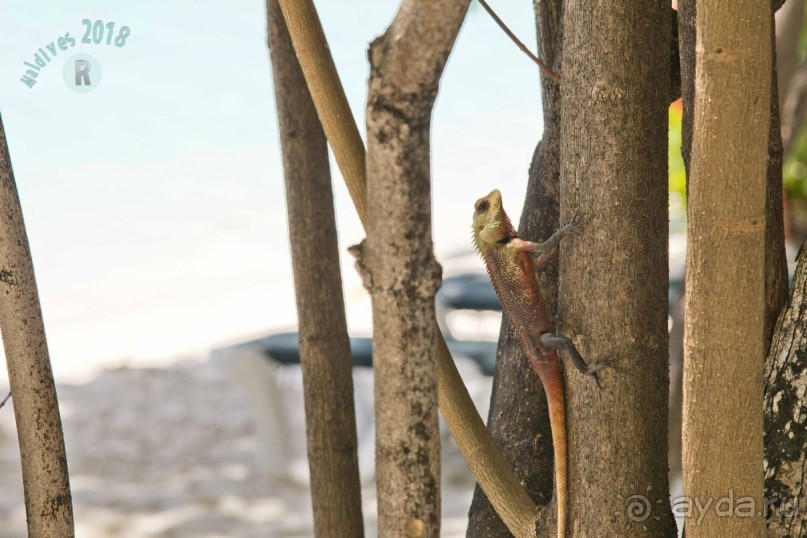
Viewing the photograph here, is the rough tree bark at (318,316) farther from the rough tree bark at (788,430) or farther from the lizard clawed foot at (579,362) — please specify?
the rough tree bark at (788,430)

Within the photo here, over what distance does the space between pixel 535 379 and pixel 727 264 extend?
0.65 meters

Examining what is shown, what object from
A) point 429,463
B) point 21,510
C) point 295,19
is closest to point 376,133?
point 429,463

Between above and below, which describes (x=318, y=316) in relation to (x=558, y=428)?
above

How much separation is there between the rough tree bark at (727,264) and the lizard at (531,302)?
0.25 metres

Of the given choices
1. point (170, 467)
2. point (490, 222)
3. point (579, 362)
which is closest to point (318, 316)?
point (490, 222)

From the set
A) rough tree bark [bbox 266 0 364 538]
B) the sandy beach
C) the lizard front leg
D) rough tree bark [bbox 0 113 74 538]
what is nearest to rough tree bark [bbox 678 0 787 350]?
the lizard front leg

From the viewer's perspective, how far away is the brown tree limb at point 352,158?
4.73 ft

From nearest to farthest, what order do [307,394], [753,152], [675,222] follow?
[753,152] → [307,394] → [675,222]

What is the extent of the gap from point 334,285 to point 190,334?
4596 mm

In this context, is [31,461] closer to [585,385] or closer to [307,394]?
[307,394]

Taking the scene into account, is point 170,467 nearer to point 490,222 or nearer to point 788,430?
point 490,222

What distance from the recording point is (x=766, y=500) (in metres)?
1.43

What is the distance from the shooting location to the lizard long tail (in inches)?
58.1

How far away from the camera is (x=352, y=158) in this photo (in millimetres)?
1435
